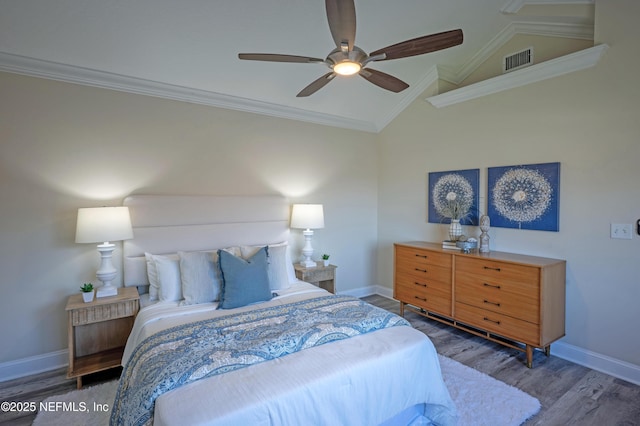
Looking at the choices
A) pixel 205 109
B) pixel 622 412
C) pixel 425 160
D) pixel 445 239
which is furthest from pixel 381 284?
pixel 205 109

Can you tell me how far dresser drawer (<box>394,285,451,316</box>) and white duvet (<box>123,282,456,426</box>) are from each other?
150 centimetres

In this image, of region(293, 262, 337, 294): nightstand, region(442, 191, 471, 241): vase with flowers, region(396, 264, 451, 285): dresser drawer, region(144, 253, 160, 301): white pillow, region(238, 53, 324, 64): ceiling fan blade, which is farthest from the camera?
region(293, 262, 337, 294): nightstand

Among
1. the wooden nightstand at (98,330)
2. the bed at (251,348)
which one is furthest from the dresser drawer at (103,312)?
the bed at (251,348)

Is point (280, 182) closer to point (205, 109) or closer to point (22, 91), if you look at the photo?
point (205, 109)

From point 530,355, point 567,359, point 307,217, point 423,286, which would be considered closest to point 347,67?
point 307,217

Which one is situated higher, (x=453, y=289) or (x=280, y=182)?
(x=280, y=182)

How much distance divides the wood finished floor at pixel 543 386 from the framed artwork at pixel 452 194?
1.41 meters

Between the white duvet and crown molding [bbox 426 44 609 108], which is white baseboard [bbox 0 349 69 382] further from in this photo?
crown molding [bbox 426 44 609 108]

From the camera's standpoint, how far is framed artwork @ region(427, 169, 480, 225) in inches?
144

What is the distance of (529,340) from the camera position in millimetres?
2738

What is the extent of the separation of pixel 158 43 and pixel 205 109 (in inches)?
32.9

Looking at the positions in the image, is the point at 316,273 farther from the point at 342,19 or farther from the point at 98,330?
the point at 342,19

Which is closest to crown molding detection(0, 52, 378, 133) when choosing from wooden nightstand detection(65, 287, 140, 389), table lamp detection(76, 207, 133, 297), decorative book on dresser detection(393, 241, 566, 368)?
table lamp detection(76, 207, 133, 297)

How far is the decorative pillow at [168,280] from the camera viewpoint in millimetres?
2779
